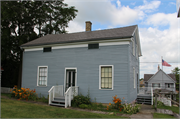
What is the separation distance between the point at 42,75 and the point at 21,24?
1039 centimetres

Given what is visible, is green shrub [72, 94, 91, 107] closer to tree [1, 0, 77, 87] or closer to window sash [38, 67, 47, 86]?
window sash [38, 67, 47, 86]

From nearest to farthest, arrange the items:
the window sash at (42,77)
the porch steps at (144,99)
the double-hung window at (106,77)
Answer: the double-hung window at (106,77) < the window sash at (42,77) < the porch steps at (144,99)

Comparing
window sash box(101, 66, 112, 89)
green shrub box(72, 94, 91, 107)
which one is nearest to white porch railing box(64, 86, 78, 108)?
green shrub box(72, 94, 91, 107)

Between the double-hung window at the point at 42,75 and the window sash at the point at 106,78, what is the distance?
491 centimetres

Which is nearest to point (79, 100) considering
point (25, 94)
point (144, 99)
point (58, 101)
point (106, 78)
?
point (58, 101)

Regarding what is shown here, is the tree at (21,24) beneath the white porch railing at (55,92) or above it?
above

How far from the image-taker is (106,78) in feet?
35.5

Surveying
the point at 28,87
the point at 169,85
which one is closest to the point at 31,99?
the point at 28,87

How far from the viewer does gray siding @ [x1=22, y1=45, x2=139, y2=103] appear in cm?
1045

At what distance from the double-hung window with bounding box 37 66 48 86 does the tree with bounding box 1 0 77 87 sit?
6.74 m

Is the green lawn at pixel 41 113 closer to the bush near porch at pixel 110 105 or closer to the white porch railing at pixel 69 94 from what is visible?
the bush near porch at pixel 110 105

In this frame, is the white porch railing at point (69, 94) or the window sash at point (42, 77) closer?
the white porch railing at point (69, 94)

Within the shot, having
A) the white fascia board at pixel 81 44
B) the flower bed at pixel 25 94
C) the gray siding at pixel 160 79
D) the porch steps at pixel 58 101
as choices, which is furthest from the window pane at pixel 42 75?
the gray siding at pixel 160 79

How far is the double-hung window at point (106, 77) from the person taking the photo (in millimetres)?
10746
